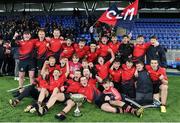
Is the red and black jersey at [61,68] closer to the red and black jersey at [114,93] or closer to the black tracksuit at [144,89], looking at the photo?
the red and black jersey at [114,93]

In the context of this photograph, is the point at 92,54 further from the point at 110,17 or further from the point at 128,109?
the point at 128,109

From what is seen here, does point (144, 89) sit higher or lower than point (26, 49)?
lower

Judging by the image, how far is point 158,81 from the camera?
7984 mm

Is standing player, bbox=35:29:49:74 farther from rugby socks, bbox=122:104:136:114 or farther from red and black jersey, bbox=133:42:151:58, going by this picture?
rugby socks, bbox=122:104:136:114

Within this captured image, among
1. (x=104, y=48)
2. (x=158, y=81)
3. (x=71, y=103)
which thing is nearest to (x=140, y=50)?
(x=104, y=48)

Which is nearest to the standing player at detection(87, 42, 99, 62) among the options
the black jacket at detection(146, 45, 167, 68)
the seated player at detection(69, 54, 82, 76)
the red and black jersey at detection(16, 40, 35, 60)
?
the seated player at detection(69, 54, 82, 76)

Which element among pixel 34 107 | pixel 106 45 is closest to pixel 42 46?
pixel 106 45

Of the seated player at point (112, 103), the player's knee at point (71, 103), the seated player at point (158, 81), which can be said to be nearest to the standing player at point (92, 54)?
the seated player at point (112, 103)

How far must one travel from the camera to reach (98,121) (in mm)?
6906

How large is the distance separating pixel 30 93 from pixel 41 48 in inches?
70.4

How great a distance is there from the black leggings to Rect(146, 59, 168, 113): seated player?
8.46ft

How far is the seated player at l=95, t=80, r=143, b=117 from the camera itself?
24.0 ft

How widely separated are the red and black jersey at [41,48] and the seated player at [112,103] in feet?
7.23

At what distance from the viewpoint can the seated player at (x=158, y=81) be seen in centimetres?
785
